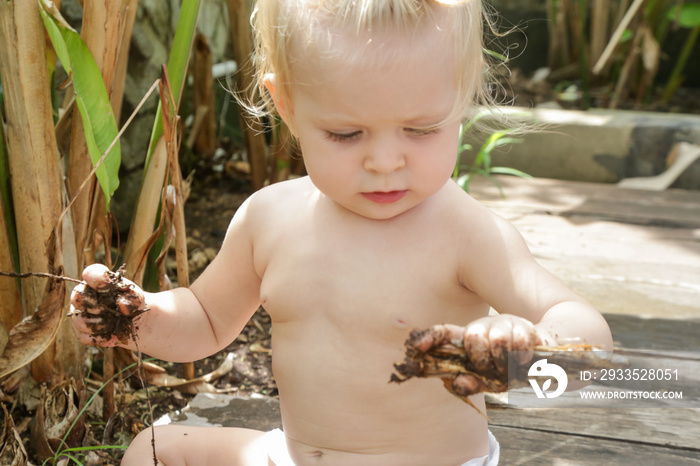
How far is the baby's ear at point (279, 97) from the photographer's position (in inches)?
44.4

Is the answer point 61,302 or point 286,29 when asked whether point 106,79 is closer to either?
point 61,302

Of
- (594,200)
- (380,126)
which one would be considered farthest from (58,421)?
(594,200)

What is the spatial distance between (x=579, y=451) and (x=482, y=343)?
26.8 inches

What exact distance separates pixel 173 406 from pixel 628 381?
0.95 m

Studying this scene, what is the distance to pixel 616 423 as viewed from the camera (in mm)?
1480

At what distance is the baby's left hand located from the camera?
824 mm

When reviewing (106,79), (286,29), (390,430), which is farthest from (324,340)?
(106,79)

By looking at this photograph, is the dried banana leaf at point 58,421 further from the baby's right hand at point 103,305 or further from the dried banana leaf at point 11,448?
the baby's right hand at point 103,305

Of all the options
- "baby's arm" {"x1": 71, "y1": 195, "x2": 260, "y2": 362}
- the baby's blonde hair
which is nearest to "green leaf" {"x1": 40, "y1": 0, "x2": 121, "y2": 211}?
"baby's arm" {"x1": 71, "y1": 195, "x2": 260, "y2": 362}

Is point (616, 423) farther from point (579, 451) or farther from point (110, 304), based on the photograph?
point (110, 304)

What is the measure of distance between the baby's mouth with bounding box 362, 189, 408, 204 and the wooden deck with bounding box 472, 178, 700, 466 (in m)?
0.56

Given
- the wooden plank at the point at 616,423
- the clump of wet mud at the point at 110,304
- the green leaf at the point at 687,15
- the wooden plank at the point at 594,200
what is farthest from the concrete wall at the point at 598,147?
the clump of wet mud at the point at 110,304

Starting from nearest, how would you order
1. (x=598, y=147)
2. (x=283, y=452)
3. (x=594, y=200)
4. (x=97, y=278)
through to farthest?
(x=97, y=278), (x=283, y=452), (x=594, y=200), (x=598, y=147)

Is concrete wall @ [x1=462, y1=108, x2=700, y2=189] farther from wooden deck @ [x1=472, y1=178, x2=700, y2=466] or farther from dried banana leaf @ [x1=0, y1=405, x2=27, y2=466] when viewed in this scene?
dried banana leaf @ [x1=0, y1=405, x2=27, y2=466]
